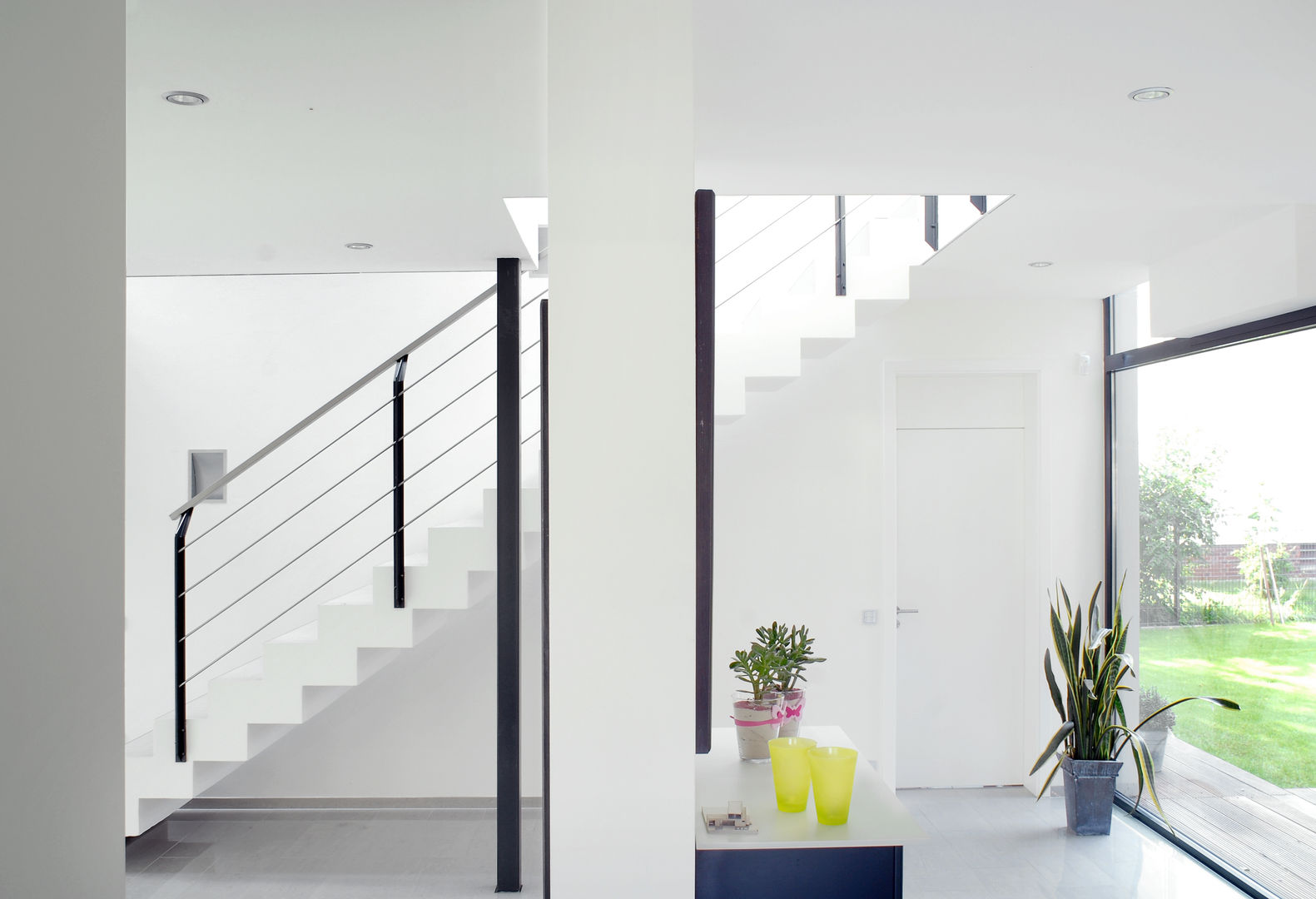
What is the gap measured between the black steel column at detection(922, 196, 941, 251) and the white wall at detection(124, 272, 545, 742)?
2.02 m

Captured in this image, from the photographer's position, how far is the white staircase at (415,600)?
3.70 m

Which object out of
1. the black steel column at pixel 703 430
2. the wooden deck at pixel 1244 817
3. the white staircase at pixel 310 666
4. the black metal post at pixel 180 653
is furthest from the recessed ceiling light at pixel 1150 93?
the black metal post at pixel 180 653

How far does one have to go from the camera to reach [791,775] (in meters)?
1.86

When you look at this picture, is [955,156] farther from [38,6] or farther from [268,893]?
[268,893]

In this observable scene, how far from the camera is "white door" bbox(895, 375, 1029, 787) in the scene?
483 cm

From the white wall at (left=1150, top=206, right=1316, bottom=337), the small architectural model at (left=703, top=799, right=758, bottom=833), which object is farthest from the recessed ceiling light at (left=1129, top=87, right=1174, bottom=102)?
the small architectural model at (left=703, top=799, right=758, bottom=833)

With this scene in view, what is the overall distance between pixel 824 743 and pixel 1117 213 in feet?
7.38

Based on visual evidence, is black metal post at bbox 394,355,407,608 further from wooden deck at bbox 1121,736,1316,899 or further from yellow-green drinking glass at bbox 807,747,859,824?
wooden deck at bbox 1121,736,1316,899

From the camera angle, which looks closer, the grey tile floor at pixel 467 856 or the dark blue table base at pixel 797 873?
the dark blue table base at pixel 797 873

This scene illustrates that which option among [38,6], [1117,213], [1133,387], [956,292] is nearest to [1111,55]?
[1117,213]

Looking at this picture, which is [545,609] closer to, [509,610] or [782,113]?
[782,113]


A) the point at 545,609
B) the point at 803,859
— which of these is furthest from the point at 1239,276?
the point at 545,609

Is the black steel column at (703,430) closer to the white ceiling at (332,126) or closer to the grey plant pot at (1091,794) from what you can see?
the white ceiling at (332,126)

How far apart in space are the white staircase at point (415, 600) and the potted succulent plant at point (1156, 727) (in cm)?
224
